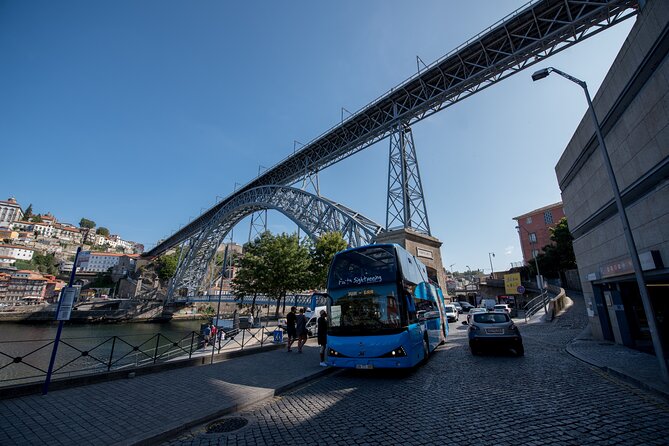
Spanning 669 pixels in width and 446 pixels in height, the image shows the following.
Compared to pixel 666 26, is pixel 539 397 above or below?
below

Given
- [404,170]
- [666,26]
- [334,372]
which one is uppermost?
[404,170]

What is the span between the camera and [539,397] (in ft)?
19.7

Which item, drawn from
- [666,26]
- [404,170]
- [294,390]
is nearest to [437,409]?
[294,390]

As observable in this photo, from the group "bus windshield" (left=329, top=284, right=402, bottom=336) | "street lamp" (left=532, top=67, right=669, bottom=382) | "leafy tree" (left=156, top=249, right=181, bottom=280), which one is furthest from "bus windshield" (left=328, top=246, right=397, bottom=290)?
"leafy tree" (left=156, top=249, right=181, bottom=280)

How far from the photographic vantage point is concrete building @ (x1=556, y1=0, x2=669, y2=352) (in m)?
7.09

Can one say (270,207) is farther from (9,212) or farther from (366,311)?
(9,212)

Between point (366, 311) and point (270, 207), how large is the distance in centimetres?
3271

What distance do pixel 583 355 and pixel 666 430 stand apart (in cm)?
643

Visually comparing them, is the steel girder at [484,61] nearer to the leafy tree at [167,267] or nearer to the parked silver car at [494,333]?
the parked silver car at [494,333]

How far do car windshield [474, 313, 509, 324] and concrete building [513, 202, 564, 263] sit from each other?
4703cm

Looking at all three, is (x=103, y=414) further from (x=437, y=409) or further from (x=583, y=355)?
(x=583, y=355)

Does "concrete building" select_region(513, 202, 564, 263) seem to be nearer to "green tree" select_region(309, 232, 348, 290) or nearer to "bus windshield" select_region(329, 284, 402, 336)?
"green tree" select_region(309, 232, 348, 290)

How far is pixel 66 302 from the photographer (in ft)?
22.6

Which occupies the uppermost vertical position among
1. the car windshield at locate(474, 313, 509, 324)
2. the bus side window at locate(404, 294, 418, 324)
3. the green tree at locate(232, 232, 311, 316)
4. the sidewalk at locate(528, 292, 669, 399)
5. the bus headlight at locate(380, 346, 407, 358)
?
the green tree at locate(232, 232, 311, 316)
